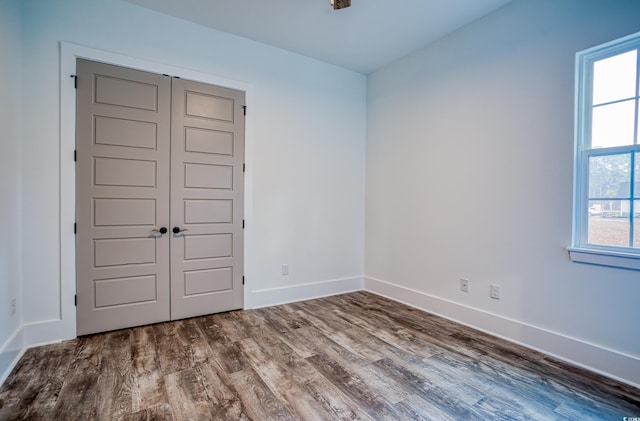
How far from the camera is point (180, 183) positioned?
3.12 m

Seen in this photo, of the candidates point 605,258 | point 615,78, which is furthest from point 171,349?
point 615,78

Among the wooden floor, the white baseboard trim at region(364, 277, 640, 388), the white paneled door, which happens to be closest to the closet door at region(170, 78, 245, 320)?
the white paneled door

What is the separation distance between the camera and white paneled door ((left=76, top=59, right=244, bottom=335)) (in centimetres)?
274

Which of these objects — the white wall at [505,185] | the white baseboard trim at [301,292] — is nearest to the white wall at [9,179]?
the white baseboard trim at [301,292]

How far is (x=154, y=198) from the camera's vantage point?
9.82ft

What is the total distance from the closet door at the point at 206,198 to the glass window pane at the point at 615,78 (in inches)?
123

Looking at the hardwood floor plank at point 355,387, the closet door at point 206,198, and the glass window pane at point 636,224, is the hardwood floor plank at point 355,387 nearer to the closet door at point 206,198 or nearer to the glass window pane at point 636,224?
the closet door at point 206,198

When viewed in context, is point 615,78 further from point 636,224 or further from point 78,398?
point 78,398

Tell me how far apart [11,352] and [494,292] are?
3.86 meters

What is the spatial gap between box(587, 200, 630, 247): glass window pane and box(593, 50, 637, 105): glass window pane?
758mm

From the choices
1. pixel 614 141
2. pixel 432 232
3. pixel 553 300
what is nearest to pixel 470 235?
pixel 432 232

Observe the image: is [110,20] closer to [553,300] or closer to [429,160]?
[429,160]

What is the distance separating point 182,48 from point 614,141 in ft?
12.3

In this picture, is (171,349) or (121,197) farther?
(121,197)
